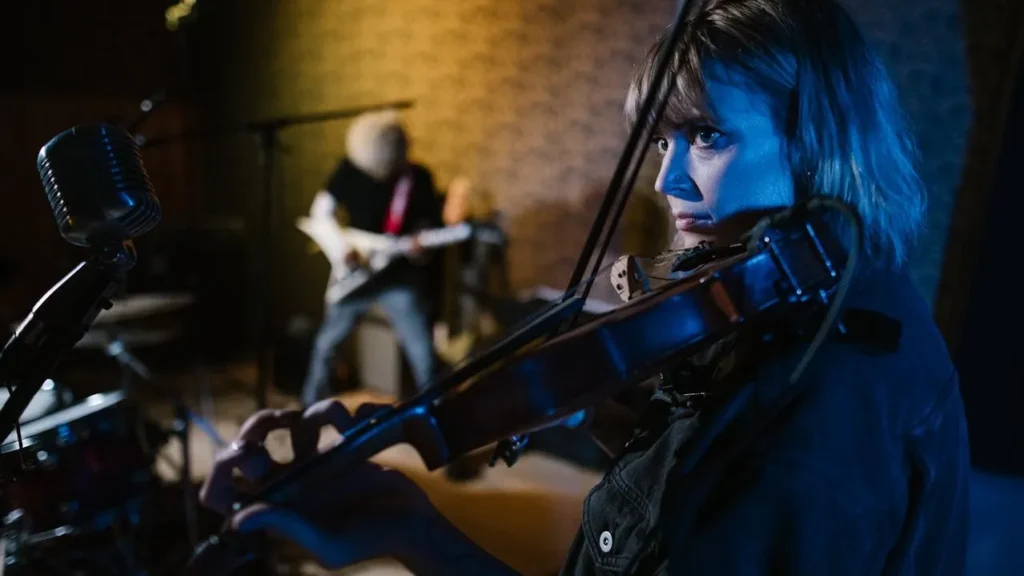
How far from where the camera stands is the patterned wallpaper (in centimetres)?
309

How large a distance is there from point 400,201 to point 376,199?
4.7 inches

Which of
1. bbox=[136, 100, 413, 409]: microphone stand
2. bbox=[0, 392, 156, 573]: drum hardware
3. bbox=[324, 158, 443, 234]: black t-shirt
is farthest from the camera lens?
bbox=[324, 158, 443, 234]: black t-shirt

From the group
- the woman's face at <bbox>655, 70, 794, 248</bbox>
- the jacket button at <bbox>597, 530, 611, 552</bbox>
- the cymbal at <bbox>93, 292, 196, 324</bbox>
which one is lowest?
the cymbal at <bbox>93, 292, 196, 324</bbox>

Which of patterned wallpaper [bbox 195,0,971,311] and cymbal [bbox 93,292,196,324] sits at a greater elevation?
patterned wallpaper [bbox 195,0,971,311]

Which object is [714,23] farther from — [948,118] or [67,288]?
[948,118]

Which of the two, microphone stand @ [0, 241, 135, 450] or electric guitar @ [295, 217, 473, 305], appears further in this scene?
electric guitar @ [295, 217, 473, 305]

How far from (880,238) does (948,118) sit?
139 cm

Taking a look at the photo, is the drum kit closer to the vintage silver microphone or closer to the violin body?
the vintage silver microphone

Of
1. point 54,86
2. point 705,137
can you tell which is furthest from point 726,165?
point 54,86

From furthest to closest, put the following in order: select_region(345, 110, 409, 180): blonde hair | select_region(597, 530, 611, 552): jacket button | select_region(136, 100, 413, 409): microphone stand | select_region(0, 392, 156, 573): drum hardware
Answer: select_region(345, 110, 409, 180): blonde hair < select_region(136, 100, 413, 409): microphone stand < select_region(0, 392, 156, 573): drum hardware < select_region(597, 530, 611, 552): jacket button

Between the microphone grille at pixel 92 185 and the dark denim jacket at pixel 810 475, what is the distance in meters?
0.58

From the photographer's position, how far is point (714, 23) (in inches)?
26.9

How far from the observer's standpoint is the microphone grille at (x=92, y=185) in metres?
0.67

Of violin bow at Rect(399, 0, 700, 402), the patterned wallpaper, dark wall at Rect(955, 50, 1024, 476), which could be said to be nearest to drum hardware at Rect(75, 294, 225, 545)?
the patterned wallpaper
